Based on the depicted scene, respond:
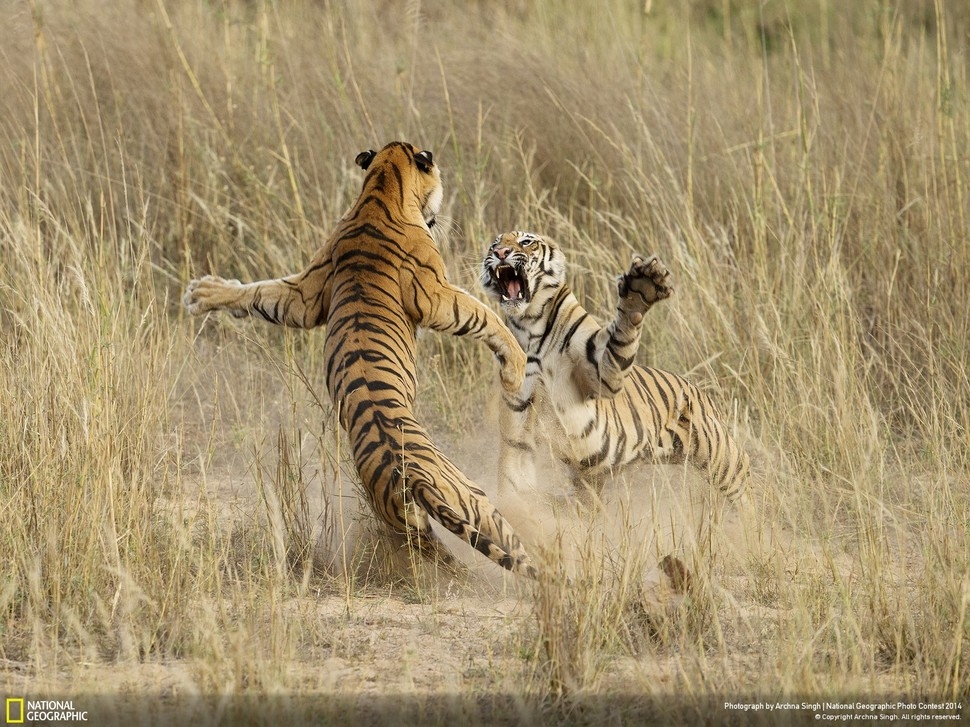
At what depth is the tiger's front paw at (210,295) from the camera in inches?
169

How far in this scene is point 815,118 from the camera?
5961 mm

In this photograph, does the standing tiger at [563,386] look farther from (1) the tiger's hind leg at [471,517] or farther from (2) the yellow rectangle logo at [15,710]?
(2) the yellow rectangle logo at [15,710]

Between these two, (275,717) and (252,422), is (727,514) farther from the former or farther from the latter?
(275,717)

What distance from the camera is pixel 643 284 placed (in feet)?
12.3

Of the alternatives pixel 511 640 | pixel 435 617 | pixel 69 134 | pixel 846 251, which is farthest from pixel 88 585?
pixel 846 251

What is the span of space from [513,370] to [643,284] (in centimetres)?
64

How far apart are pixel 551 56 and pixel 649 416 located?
2904mm

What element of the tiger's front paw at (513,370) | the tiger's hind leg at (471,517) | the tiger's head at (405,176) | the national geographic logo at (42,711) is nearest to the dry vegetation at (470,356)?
the national geographic logo at (42,711)

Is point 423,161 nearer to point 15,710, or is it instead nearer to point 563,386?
point 563,386

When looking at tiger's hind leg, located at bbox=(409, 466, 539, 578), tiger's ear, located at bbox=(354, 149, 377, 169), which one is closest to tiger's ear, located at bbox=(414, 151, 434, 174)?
tiger's ear, located at bbox=(354, 149, 377, 169)

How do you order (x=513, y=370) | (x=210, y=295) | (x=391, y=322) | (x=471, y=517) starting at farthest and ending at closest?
(x=210, y=295)
(x=513, y=370)
(x=391, y=322)
(x=471, y=517)

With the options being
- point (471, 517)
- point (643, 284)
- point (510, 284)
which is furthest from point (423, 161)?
point (471, 517)

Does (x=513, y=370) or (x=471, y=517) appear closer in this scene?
(x=471, y=517)

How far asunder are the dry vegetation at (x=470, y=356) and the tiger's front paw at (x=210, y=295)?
0.86 ft
